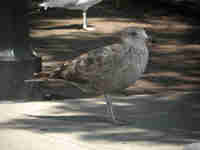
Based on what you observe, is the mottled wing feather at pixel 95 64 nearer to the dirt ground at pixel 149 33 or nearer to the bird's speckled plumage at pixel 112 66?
the bird's speckled plumage at pixel 112 66

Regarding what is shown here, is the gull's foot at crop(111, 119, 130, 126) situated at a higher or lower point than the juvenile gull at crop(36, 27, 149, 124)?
lower

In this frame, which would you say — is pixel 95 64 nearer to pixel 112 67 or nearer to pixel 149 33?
pixel 112 67

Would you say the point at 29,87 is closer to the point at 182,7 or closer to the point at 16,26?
the point at 16,26

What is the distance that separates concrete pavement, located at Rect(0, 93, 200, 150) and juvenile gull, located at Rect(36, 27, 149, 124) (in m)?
0.31

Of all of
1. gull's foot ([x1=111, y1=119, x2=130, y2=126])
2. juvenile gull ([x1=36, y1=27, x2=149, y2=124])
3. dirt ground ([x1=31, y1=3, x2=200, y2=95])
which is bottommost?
dirt ground ([x1=31, y1=3, x2=200, y2=95])

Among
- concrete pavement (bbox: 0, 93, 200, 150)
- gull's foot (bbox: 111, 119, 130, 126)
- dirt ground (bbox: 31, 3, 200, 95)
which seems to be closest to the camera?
concrete pavement (bbox: 0, 93, 200, 150)

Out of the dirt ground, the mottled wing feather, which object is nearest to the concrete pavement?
the mottled wing feather

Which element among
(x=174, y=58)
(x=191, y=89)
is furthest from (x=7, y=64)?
(x=174, y=58)

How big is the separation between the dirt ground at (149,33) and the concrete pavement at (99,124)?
199cm

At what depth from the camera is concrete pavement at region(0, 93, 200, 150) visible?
15.3ft

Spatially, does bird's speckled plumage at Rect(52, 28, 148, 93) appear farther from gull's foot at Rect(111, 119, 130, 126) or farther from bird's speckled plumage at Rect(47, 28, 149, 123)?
gull's foot at Rect(111, 119, 130, 126)

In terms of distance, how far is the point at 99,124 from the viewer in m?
5.40

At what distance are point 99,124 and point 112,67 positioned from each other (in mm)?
569

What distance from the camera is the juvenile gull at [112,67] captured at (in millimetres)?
5426
